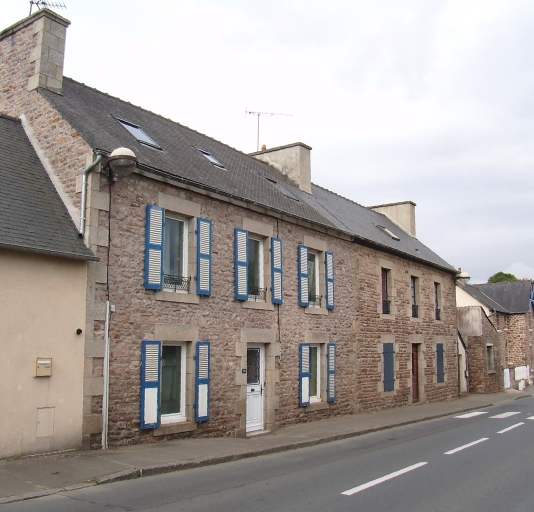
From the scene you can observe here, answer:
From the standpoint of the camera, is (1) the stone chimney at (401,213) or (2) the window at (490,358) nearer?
(1) the stone chimney at (401,213)

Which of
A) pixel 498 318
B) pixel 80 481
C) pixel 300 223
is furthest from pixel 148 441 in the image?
pixel 498 318

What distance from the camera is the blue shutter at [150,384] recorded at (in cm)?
991

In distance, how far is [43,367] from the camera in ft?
28.4

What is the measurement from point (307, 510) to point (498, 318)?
116ft

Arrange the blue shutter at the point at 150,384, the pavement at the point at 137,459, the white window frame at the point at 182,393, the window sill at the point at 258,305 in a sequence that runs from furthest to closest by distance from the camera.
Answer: the window sill at the point at 258,305 < the white window frame at the point at 182,393 < the blue shutter at the point at 150,384 < the pavement at the point at 137,459

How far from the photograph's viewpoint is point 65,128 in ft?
33.9

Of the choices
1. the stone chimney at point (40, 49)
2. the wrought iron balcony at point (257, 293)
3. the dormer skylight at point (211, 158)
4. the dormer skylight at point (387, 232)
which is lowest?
the wrought iron balcony at point (257, 293)

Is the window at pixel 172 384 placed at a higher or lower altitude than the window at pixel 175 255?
lower

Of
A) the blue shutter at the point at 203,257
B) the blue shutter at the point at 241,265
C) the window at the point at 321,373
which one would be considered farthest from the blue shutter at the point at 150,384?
the window at the point at 321,373

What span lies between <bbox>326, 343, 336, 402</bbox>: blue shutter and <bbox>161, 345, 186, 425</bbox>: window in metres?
5.16

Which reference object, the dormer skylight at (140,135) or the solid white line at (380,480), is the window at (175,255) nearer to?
the dormer skylight at (140,135)

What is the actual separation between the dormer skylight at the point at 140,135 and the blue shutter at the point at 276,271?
11.0ft

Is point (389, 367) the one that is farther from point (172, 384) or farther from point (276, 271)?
point (172, 384)

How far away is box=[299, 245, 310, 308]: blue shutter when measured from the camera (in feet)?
46.7
